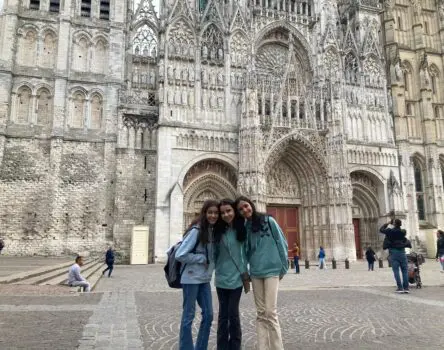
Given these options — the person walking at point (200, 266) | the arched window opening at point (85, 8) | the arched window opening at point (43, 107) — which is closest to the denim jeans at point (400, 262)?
the person walking at point (200, 266)

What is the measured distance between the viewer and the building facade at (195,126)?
25.0 meters

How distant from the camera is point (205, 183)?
1096 inches

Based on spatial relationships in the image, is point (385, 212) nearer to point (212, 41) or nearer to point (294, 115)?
point (294, 115)

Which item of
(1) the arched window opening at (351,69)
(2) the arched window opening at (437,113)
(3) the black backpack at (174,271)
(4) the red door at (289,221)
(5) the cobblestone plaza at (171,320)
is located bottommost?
(5) the cobblestone plaza at (171,320)

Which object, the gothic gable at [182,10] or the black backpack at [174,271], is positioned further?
the gothic gable at [182,10]

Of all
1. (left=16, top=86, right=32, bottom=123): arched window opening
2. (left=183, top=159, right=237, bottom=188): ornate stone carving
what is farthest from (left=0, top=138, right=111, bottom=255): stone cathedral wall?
(left=183, top=159, right=237, bottom=188): ornate stone carving

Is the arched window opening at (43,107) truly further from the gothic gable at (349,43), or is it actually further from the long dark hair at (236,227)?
the long dark hair at (236,227)

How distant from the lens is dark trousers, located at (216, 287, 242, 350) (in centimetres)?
460

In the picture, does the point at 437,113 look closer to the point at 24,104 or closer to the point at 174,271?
the point at 24,104

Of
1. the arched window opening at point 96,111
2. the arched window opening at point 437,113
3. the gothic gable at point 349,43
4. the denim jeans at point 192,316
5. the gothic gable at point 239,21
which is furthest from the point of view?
the arched window opening at point 437,113

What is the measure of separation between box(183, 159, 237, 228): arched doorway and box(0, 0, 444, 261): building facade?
103 mm

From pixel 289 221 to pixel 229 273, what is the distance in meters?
26.0

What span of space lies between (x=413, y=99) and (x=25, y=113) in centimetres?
3238

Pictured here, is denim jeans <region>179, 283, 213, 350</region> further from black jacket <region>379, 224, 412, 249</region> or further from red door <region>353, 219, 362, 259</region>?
red door <region>353, 219, 362, 259</region>
